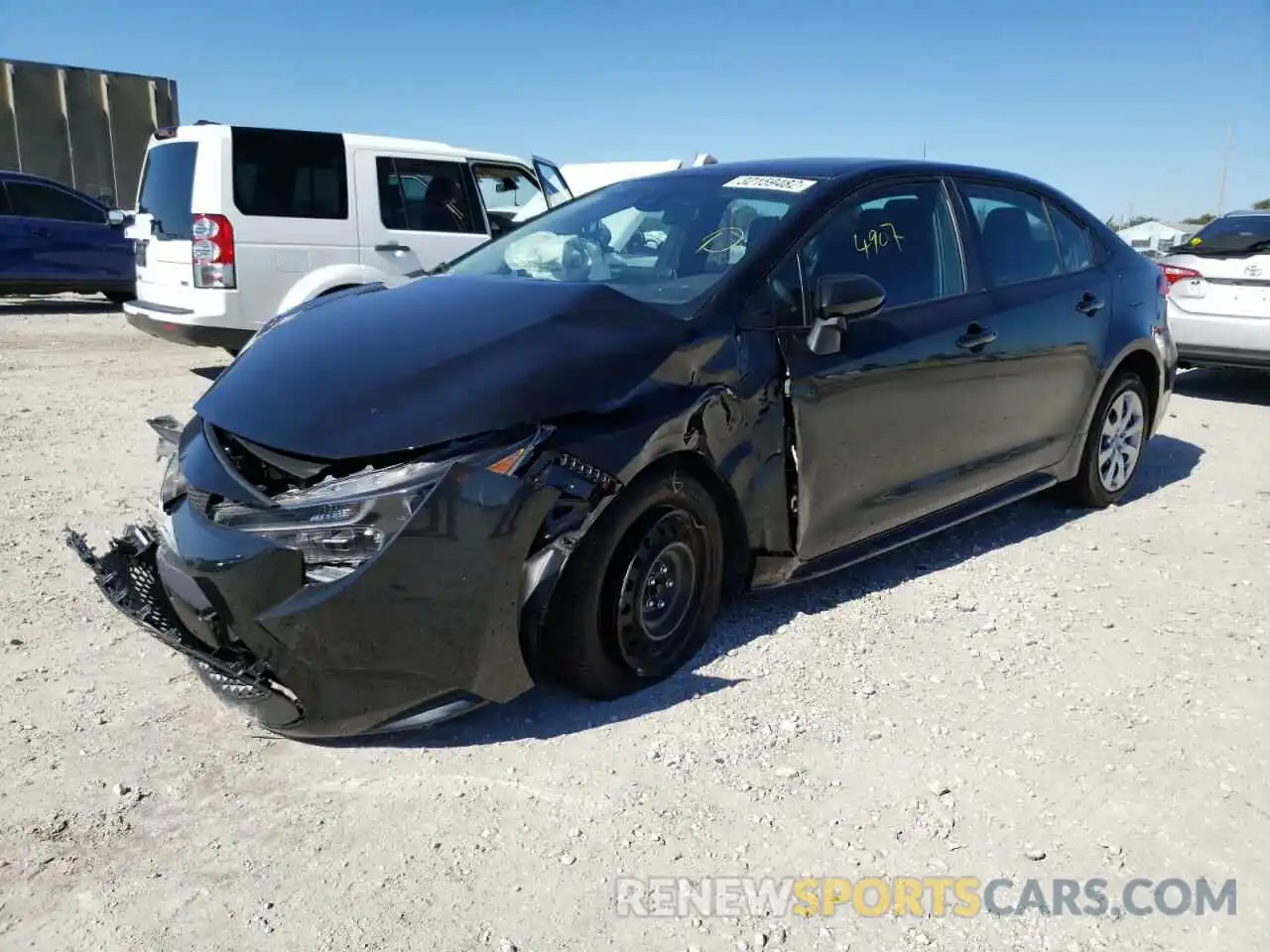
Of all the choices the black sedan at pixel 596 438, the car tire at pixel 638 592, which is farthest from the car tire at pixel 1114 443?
the car tire at pixel 638 592

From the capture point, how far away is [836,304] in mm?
3344

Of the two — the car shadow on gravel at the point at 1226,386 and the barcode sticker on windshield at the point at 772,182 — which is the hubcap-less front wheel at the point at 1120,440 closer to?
the barcode sticker on windshield at the point at 772,182

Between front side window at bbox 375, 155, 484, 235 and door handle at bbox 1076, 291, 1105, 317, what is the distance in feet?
16.7

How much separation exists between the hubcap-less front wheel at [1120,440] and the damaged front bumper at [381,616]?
3.63 m

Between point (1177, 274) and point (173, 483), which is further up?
point (1177, 274)

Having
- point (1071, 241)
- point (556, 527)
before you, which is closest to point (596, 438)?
point (556, 527)

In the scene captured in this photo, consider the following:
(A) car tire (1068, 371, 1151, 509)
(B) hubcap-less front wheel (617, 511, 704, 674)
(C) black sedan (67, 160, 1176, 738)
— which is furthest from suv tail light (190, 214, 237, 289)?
(A) car tire (1068, 371, 1151, 509)

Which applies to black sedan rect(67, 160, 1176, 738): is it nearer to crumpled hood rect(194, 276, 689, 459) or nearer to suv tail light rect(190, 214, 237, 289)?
crumpled hood rect(194, 276, 689, 459)

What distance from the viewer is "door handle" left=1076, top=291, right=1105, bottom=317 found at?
4715 mm

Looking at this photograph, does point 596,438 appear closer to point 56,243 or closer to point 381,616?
point 381,616

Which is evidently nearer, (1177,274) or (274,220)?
(274,220)

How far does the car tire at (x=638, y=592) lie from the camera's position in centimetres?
283


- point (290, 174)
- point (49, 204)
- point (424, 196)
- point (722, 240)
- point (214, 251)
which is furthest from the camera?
point (49, 204)

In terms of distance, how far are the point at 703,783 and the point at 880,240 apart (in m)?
2.19
